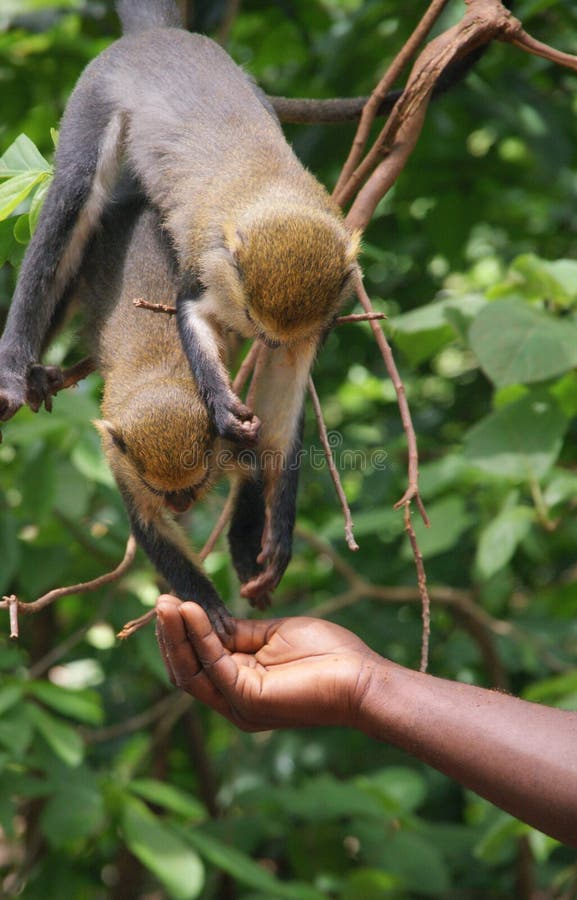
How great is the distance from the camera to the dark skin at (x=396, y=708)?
209cm

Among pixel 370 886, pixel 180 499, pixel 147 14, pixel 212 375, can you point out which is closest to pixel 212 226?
pixel 212 375

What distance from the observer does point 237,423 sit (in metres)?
2.28

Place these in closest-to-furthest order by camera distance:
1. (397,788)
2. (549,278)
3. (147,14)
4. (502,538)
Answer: (549,278) → (502,538) → (147,14) → (397,788)

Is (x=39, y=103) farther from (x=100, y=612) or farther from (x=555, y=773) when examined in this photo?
(x=555, y=773)

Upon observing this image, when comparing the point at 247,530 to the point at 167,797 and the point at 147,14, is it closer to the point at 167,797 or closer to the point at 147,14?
the point at 167,797

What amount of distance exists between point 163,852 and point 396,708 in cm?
125

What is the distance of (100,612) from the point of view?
12.6 feet

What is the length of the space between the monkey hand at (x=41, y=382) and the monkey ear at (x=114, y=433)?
0.20 meters

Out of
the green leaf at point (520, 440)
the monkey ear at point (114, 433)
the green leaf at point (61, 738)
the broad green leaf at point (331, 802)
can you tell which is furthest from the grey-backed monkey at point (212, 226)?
the broad green leaf at point (331, 802)

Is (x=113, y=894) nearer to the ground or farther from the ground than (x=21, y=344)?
nearer to the ground

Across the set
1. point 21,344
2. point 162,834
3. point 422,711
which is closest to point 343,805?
point 162,834

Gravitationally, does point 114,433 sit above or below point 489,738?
above

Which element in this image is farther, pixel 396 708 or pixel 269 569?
pixel 269 569

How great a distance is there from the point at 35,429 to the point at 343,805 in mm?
1531
